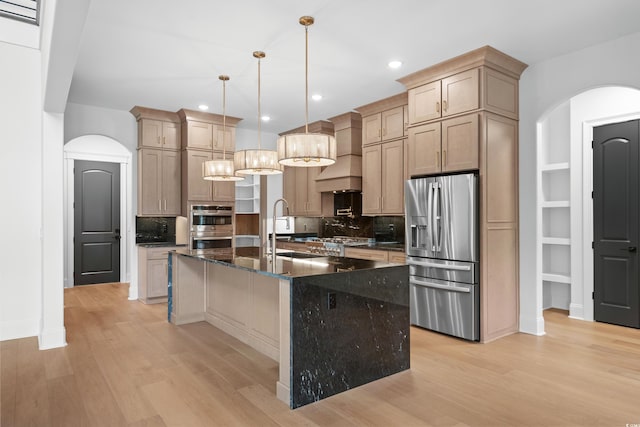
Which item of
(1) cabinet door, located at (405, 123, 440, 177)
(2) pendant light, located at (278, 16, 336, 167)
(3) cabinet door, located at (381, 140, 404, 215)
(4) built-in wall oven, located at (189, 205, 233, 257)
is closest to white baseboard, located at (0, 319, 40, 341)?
(4) built-in wall oven, located at (189, 205, 233, 257)

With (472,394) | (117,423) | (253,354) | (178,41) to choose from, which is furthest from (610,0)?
(117,423)

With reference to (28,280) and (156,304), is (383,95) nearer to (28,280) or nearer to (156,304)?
(156,304)

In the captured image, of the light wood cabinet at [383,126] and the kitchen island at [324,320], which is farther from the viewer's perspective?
the light wood cabinet at [383,126]

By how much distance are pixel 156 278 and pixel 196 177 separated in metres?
1.57

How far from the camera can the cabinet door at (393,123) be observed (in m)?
5.28

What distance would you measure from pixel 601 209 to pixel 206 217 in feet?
17.1

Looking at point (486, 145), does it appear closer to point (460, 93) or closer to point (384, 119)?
point (460, 93)

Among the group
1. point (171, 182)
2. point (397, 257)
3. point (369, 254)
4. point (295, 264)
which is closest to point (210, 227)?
point (171, 182)

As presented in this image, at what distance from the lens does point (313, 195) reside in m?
6.86

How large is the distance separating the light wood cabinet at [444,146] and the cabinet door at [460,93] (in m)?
0.10

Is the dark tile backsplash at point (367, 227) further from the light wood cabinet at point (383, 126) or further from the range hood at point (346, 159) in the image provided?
the light wood cabinet at point (383, 126)

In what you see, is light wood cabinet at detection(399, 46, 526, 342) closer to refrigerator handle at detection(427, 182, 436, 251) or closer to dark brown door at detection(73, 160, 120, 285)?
refrigerator handle at detection(427, 182, 436, 251)

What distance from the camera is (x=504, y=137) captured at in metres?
4.22

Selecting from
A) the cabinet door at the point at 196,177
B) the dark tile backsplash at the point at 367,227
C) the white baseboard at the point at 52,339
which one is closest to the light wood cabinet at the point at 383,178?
the dark tile backsplash at the point at 367,227
